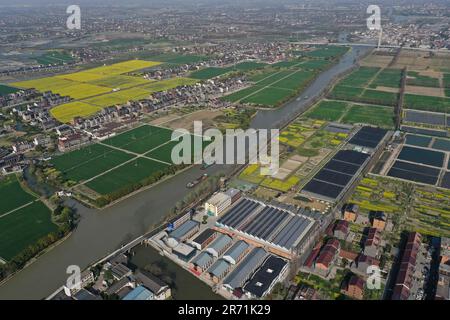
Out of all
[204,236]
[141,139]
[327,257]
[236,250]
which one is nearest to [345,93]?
[141,139]

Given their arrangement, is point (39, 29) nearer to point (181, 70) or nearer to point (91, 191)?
point (181, 70)

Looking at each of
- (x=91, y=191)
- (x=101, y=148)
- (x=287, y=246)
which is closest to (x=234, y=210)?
(x=287, y=246)

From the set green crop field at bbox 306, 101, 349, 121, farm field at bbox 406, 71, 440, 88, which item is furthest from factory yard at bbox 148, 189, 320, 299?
farm field at bbox 406, 71, 440, 88

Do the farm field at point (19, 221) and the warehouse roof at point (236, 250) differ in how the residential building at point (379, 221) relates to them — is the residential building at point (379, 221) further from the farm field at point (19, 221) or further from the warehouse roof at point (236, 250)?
the farm field at point (19, 221)

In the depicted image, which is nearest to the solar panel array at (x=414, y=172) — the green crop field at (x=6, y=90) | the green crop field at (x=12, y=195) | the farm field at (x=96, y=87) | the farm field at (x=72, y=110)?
the green crop field at (x=12, y=195)

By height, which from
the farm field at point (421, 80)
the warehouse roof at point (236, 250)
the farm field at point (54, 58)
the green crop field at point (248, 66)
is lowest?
the warehouse roof at point (236, 250)

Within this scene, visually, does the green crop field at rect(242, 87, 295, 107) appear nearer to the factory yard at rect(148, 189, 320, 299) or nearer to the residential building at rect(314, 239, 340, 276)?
the factory yard at rect(148, 189, 320, 299)

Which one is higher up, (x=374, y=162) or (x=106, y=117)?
(x=106, y=117)

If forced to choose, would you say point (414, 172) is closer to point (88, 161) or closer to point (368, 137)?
point (368, 137)
